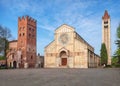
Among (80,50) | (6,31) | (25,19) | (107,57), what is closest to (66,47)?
(80,50)

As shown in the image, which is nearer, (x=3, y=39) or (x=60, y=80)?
(x=60, y=80)

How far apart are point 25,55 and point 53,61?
42.0 ft

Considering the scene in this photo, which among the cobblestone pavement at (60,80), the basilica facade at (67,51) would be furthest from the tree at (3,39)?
the cobblestone pavement at (60,80)

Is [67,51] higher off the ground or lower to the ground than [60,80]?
higher

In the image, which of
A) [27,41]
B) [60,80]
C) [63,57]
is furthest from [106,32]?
[60,80]

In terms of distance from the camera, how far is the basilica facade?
183 feet

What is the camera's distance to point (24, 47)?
6862 centimetres

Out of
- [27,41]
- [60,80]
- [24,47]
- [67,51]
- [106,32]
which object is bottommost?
[60,80]

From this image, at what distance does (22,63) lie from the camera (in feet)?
223

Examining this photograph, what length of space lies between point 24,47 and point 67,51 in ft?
58.9

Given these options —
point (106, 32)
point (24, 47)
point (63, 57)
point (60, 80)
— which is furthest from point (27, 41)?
point (60, 80)

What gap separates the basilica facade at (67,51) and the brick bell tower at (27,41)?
1079 cm

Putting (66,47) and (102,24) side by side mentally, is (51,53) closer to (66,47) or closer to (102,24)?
(66,47)

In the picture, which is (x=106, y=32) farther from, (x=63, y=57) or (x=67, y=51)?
(x=63, y=57)
